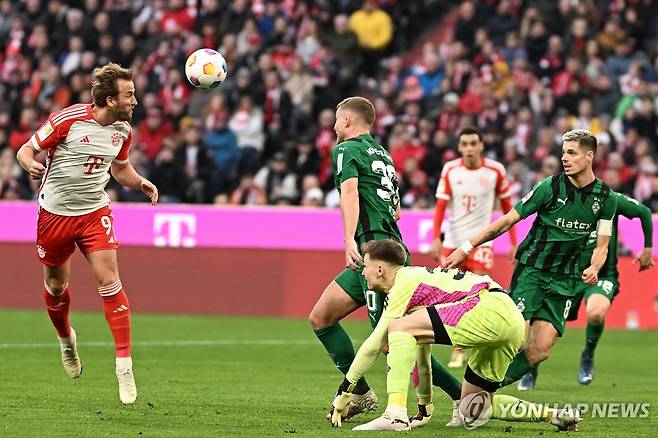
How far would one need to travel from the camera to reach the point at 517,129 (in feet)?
69.9

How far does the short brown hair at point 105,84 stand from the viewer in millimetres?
9711

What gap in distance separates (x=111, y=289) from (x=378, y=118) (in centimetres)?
1304

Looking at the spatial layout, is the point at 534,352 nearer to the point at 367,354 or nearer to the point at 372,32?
the point at 367,354

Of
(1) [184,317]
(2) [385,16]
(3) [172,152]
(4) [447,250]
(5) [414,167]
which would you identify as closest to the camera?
(4) [447,250]

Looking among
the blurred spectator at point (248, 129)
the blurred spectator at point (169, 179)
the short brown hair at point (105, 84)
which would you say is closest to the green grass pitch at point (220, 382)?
the short brown hair at point (105, 84)

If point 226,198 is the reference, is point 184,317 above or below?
below

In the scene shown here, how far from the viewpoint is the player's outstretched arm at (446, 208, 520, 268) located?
357 inches

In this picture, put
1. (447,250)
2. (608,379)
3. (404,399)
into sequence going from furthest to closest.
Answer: (447,250) < (608,379) < (404,399)

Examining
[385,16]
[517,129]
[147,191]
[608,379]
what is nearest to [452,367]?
[608,379]

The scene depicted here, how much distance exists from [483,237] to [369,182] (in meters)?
0.89

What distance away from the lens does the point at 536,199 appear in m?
10.2

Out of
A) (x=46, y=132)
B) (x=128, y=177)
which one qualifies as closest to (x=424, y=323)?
(x=128, y=177)

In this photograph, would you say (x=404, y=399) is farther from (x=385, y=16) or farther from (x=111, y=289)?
(x=385, y=16)

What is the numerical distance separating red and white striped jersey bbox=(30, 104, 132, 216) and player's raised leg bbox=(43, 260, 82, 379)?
21.9 inches
